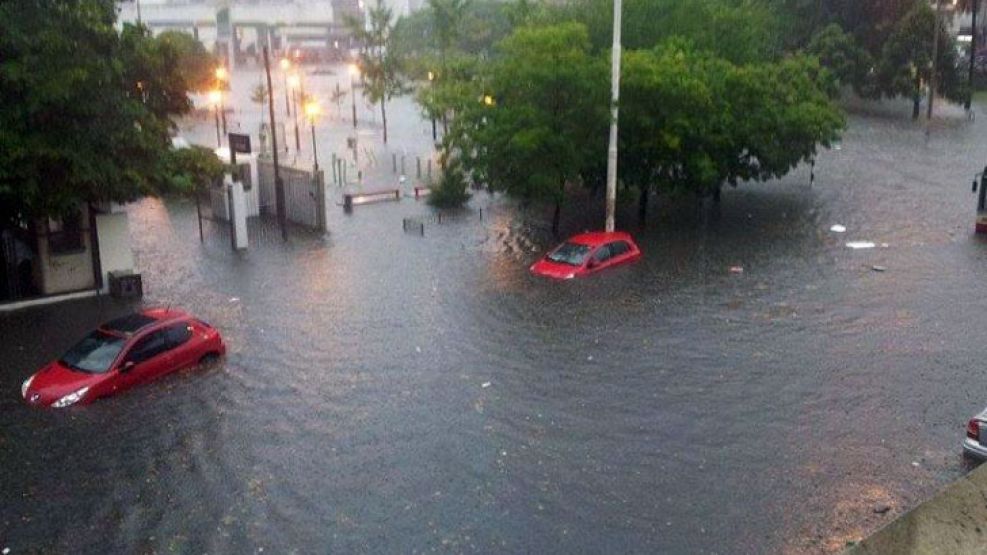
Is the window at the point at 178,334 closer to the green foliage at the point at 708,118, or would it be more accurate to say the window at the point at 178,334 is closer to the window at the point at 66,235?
the window at the point at 66,235

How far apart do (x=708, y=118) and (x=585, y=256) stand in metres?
7.98

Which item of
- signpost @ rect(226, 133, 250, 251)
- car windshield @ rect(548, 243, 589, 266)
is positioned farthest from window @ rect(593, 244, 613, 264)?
signpost @ rect(226, 133, 250, 251)

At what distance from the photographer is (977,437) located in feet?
42.9

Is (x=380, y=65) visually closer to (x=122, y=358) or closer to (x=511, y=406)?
(x=122, y=358)

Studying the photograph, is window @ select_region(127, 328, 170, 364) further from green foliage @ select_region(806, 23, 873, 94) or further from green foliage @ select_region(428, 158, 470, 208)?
green foliage @ select_region(806, 23, 873, 94)

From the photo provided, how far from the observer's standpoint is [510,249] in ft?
90.6

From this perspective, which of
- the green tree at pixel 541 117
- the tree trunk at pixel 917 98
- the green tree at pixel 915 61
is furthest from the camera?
the tree trunk at pixel 917 98

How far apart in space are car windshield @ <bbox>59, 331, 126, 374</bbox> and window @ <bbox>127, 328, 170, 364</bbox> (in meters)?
0.24

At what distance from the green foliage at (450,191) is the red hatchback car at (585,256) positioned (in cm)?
869

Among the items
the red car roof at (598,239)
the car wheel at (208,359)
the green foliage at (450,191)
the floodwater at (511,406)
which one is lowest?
the floodwater at (511,406)

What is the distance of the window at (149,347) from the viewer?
1627 centimetres

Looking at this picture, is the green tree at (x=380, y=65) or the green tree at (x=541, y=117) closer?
the green tree at (x=541, y=117)

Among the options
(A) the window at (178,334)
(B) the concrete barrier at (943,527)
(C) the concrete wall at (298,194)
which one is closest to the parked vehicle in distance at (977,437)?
(B) the concrete barrier at (943,527)

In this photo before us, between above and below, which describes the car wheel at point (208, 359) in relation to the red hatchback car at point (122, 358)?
below
